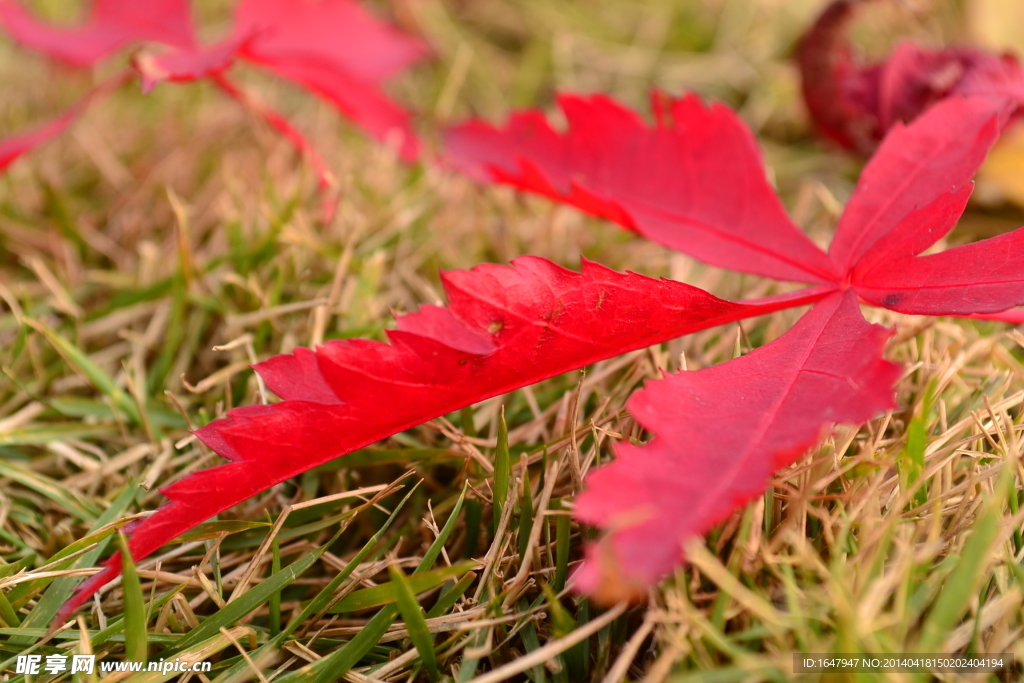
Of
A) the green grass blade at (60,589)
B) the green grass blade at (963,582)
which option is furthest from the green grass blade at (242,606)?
the green grass blade at (963,582)

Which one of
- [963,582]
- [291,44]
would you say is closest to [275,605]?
[963,582]

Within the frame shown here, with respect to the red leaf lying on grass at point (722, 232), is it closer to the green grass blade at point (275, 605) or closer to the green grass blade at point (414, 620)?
the green grass blade at point (414, 620)

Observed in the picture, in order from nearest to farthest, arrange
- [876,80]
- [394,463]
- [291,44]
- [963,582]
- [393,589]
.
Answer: [963,582] < [393,589] < [394,463] < [876,80] < [291,44]

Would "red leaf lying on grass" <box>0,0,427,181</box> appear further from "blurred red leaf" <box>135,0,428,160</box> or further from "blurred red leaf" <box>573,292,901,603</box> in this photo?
"blurred red leaf" <box>573,292,901,603</box>

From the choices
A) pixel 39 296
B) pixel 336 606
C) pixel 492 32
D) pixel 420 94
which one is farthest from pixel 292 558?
pixel 492 32

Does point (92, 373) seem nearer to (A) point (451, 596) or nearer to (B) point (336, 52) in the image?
(A) point (451, 596)

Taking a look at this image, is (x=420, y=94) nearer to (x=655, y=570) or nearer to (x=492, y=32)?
(x=492, y=32)

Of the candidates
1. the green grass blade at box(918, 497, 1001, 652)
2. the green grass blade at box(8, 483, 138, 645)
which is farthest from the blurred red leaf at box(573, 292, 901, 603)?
the green grass blade at box(8, 483, 138, 645)

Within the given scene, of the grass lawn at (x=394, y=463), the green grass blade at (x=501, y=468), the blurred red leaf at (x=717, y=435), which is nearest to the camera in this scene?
the blurred red leaf at (x=717, y=435)
